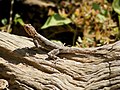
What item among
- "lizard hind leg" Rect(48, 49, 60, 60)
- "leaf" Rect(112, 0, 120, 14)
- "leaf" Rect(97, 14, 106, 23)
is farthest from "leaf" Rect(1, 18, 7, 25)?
"lizard hind leg" Rect(48, 49, 60, 60)

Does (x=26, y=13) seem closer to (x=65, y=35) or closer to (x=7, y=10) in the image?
(x=7, y=10)

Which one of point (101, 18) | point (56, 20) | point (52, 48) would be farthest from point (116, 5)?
point (52, 48)

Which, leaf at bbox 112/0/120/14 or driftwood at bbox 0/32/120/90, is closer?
driftwood at bbox 0/32/120/90

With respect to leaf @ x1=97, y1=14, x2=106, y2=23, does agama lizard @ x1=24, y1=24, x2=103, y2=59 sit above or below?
below

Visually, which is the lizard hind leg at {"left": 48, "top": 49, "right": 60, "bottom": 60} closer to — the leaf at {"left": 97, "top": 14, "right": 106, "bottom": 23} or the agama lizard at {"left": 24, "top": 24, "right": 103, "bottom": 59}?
the agama lizard at {"left": 24, "top": 24, "right": 103, "bottom": 59}

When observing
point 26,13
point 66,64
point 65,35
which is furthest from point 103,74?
point 26,13

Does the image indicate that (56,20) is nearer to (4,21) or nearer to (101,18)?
(101,18)

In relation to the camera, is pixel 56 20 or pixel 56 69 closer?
pixel 56 69

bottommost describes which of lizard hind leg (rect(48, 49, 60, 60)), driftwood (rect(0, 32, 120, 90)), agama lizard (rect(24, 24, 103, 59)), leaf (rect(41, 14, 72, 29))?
driftwood (rect(0, 32, 120, 90))
